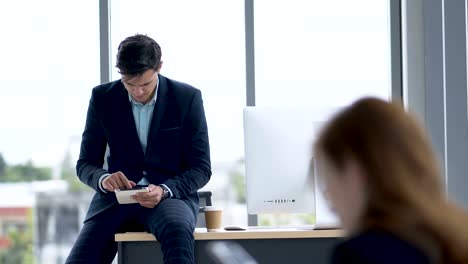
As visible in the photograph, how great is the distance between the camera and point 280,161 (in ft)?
10.3

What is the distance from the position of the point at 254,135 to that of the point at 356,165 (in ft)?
6.90

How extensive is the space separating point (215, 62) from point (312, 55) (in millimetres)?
539

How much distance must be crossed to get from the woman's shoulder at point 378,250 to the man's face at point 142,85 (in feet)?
7.82

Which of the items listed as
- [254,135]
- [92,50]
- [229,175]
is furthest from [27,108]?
[254,135]

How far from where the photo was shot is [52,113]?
4781 millimetres

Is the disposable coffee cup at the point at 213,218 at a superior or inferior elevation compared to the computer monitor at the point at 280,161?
inferior

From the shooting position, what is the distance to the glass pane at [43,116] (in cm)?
478

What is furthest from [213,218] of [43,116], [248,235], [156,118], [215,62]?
[43,116]

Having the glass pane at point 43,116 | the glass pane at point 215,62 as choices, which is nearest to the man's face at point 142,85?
the glass pane at point 215,62

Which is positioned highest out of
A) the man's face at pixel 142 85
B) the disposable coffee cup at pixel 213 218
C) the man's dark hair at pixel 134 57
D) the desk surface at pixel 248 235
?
the man's dark hair at pixel 134 57

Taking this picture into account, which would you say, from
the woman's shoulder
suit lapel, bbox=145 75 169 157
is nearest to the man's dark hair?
suit lapel, bbox=145 75 169 157

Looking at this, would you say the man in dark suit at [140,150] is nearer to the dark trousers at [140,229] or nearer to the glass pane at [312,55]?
the dark trousers at [140,229]

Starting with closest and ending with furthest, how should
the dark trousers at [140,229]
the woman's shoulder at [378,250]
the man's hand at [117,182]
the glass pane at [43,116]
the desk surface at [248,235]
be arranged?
1. the woman's shoulder at [378,250]
2. the dark trousers at [140,229]
3. the desk surface at [248,235]
4. the man's hand at [117,182]
5. the glass pane at [43,116]

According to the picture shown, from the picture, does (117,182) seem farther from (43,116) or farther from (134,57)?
(43,116)
